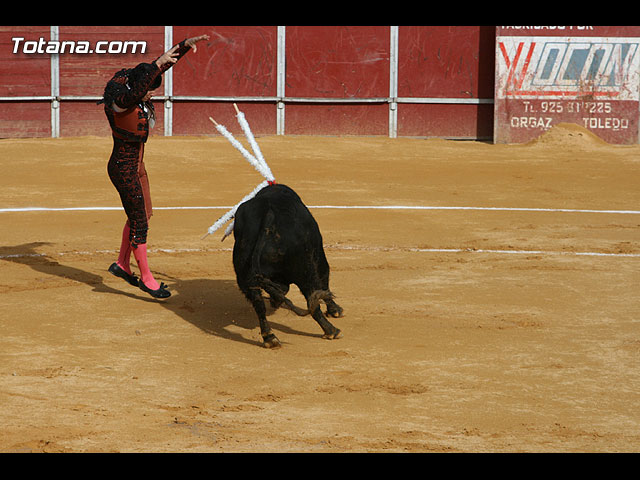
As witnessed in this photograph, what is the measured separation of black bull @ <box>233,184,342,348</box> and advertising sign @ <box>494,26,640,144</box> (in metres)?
14.2

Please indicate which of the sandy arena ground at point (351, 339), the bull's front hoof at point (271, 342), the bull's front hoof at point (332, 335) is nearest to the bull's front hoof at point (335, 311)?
the sandy arena ground at point (351, 339)

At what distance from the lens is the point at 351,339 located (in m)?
6.15

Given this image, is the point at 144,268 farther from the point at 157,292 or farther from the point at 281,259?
the point at 281,259

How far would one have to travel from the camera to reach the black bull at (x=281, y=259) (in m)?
5.94

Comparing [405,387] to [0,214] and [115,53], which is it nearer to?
[0,214]

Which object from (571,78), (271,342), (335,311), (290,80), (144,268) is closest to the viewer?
(271,342)

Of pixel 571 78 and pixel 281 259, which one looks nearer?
pixel 281 259

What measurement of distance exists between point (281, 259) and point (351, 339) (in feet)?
2.29

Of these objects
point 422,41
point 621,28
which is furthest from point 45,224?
point 621,28

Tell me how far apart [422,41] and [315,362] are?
1511 cm

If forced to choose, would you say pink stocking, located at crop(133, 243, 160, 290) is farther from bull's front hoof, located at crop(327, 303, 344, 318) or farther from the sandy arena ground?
bull's front hoof, located at crop(327, 303, 344, 318)

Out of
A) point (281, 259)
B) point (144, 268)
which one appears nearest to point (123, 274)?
point (144, 268)

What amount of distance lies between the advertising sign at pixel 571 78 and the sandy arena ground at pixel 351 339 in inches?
259

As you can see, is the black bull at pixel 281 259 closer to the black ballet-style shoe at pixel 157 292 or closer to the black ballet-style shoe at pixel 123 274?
the black ballet-style shoe at pixel 157 292
